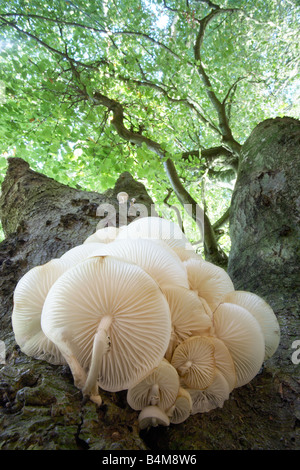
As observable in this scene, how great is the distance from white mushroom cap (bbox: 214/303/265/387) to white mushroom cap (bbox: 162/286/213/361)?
0.07 metres

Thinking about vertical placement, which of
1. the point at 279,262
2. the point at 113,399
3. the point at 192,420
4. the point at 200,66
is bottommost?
the point at 192,420

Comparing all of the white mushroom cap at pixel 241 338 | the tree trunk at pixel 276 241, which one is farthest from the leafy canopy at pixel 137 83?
the white mushroom cap at pixel 241 338

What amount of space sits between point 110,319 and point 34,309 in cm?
38

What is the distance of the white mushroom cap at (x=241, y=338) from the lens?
117cm

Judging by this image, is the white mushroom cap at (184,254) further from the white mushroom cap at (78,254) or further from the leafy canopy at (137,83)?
the leafy canopy at (137,83)

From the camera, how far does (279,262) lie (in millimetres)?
1916

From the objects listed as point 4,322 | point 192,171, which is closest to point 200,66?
point 192,171

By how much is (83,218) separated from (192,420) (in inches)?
61.9

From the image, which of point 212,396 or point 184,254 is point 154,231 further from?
point 212,396

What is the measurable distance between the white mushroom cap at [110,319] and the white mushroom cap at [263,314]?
469mm

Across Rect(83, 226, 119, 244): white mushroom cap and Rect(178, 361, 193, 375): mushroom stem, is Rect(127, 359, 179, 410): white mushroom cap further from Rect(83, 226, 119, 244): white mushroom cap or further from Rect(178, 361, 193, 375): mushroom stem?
Rect(83, 226, 119, 244): white mushroom cap

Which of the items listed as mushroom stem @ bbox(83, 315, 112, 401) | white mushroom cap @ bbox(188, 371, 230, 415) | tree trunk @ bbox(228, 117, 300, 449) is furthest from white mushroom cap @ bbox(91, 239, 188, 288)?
tree trunk @ bbox(228, 117, 300, 449)

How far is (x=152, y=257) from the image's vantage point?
1.15 m
